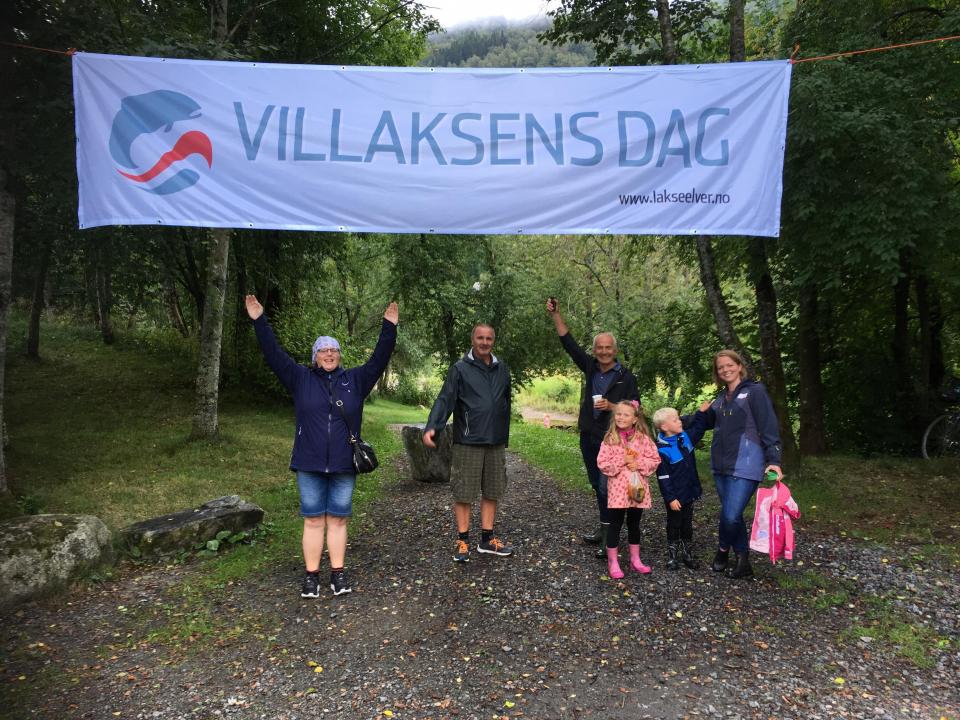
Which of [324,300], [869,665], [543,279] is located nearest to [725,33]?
[869,665]

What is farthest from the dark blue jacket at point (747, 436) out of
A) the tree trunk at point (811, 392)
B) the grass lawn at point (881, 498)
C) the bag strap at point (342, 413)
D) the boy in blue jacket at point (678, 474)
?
the tree trunk at point (811, 392)

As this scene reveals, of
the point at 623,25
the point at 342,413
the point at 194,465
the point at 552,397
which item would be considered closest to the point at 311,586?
the point at 342,413

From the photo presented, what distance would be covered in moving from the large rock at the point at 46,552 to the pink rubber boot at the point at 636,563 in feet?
15.1

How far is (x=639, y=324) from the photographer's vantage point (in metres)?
20.0

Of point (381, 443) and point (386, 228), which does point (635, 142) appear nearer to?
point (386, 228)

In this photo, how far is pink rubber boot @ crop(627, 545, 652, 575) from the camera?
5.10 meters

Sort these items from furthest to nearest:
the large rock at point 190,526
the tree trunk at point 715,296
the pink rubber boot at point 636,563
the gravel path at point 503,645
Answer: the tree trunk at point 715,296, the large rock at point 190,526, the pink rubber boot at point 636,563, the gravel path at point 503,645

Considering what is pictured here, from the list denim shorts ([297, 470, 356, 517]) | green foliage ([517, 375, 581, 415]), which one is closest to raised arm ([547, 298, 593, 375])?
denim shorts ([297, 470, 356, 517])

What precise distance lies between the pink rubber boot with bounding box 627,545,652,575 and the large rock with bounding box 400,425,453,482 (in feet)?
14.8

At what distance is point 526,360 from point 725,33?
14.7 m

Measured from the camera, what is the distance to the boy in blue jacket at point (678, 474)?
514cm

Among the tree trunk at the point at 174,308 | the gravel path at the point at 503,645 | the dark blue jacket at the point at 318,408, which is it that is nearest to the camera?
the gravel path at the point at 503,645

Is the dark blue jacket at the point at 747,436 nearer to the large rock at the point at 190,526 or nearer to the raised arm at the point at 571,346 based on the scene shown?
the raised arm at the point at 571,346

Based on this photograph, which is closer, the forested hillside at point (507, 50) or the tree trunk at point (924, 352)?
the forested hillside at point (507, 50)
